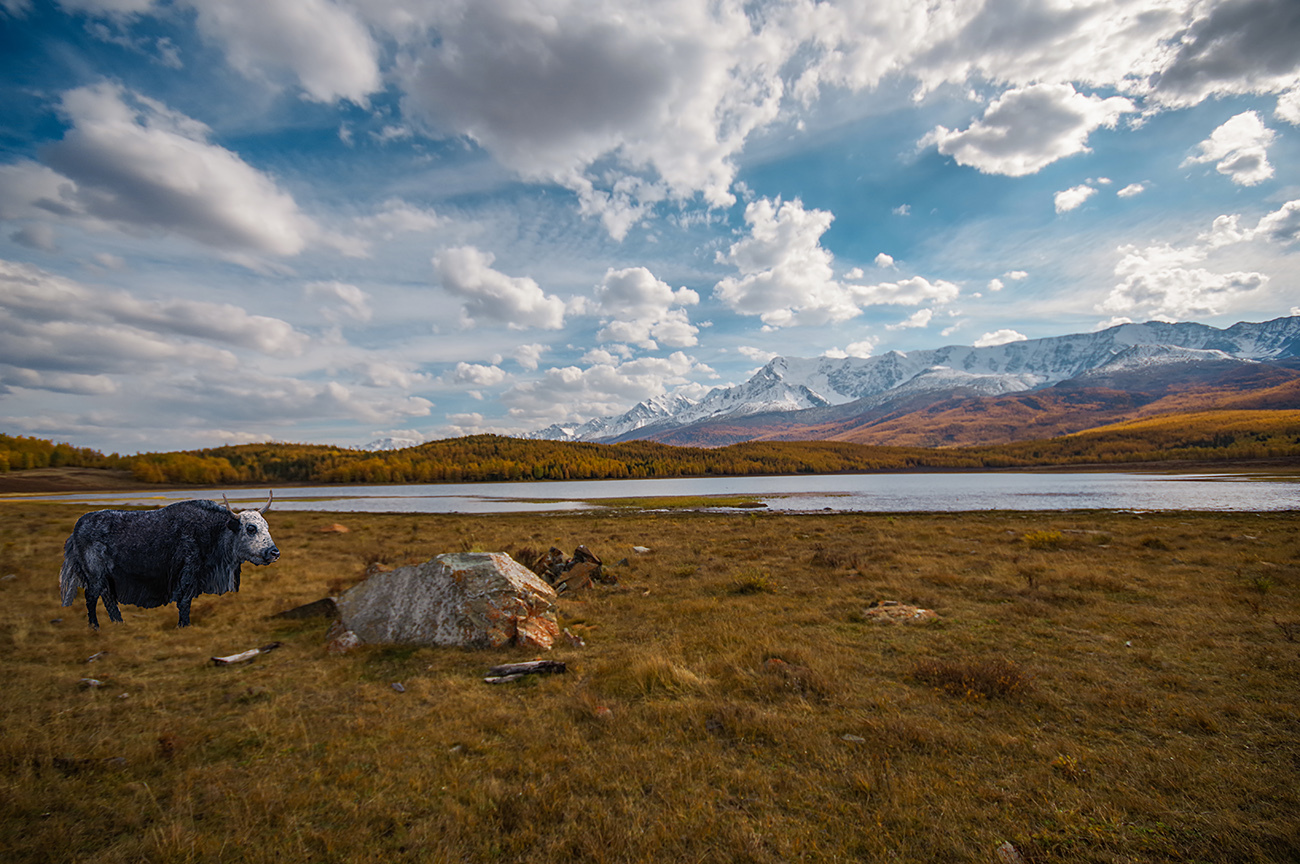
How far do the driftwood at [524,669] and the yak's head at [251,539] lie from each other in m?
4.65

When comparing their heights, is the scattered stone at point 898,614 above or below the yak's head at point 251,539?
below

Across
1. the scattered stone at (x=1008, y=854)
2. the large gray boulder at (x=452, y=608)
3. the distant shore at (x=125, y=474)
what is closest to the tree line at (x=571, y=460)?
the distant shore at (x=125, y=474)

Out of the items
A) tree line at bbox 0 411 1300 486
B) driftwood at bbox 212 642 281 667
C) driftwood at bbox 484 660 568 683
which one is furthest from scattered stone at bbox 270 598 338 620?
tree line at bbox 0 411 1300 486

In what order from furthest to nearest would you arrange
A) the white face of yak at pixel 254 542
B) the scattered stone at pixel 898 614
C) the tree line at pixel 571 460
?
the tree line at pixel 571 460
the scattered stone at pixel 898 614
the white face of yak at pixel 254 542

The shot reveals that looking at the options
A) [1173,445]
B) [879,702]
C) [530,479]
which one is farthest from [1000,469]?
[879,702]

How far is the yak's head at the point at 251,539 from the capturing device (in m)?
8.70

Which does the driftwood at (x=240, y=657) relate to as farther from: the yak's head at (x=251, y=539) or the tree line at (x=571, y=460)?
the tree line at (x=571, y=460)

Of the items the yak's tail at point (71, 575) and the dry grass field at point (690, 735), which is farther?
the yak's tail at point (71, 575)

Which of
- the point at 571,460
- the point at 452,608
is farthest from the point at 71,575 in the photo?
the point at 571,460

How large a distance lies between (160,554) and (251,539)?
1430 mm

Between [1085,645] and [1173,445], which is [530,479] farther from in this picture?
[1173,445]

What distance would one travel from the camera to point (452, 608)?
11977 mm

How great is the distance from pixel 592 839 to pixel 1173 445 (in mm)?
237650

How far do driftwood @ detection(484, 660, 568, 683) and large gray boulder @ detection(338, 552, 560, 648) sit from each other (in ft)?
5.16
